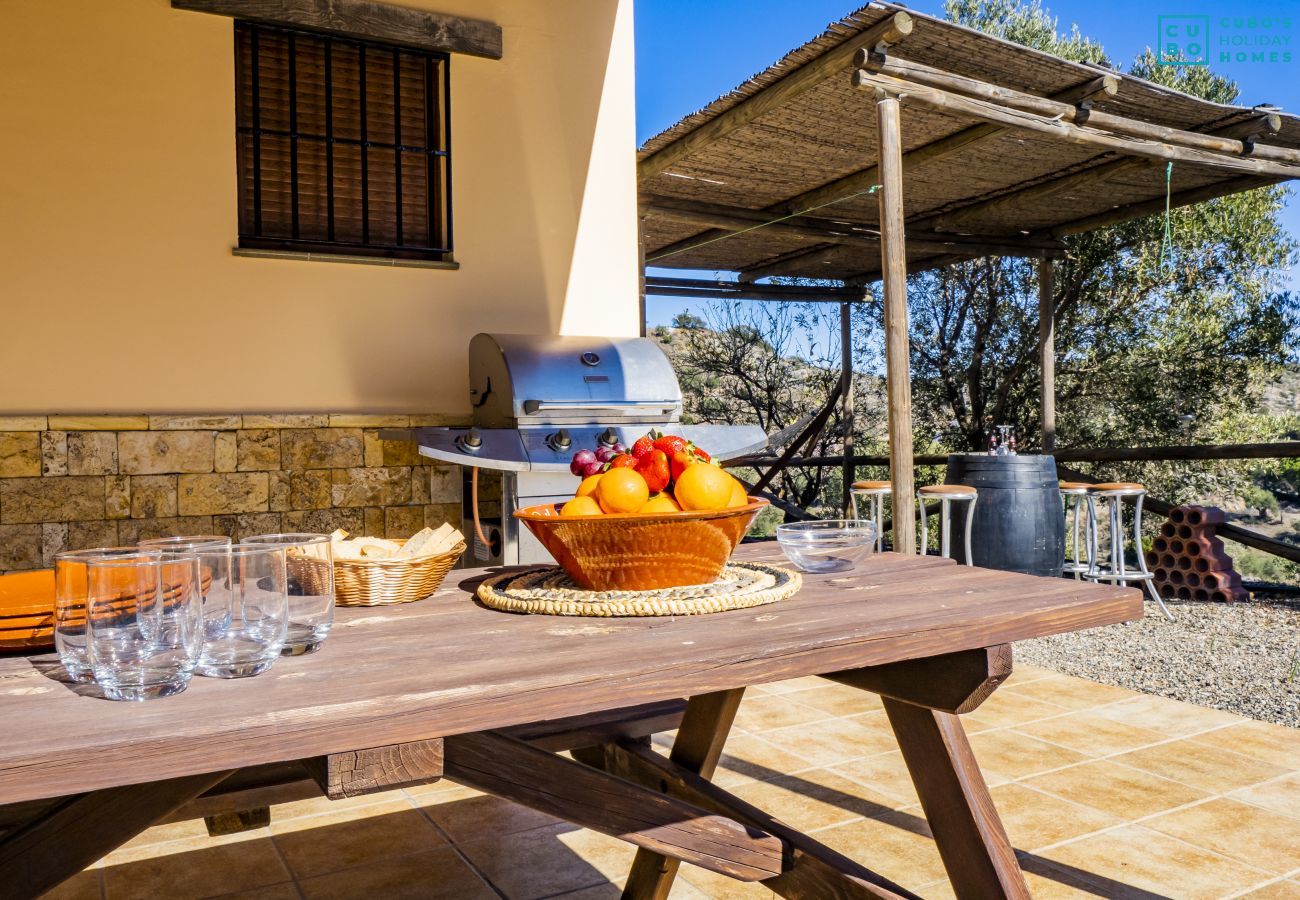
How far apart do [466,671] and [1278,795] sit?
7.55ft

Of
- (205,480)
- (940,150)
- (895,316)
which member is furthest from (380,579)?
(940,150)

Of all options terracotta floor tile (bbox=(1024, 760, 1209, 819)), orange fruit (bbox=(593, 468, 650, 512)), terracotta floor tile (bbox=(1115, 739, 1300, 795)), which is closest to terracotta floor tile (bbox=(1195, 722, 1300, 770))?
terracotta floor tile (bbox=(1115, 739, 1300, 795))

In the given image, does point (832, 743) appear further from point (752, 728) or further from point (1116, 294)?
→ point (1116, 294)

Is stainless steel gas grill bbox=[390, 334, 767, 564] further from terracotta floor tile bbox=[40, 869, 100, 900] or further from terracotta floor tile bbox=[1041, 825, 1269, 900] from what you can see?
terracotta floor tile bbox=[1041, 825, 1269, 900]

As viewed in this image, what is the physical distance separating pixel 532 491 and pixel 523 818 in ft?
3.51

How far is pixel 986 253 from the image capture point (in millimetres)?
7641

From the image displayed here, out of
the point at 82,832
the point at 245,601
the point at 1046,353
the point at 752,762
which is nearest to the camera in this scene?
the point at 245,601

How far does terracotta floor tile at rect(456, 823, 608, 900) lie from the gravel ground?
2.31m

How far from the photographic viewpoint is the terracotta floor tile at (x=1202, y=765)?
2.46 meters

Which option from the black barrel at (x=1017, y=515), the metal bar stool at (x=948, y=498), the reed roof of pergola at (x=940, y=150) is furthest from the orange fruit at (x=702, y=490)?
the black barrel at (x=1017, y=515)

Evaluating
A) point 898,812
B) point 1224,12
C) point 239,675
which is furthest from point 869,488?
point 1224,12

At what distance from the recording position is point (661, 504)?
1.26 m

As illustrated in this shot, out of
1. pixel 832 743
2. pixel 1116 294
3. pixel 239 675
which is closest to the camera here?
pixel 239 675

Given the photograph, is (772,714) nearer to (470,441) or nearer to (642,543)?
(470,441)
